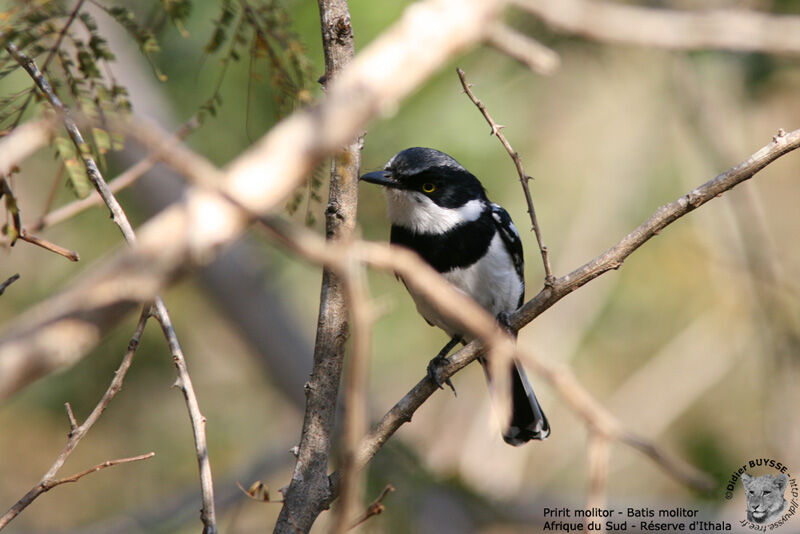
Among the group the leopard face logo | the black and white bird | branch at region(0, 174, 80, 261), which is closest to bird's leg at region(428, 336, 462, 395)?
the black and white bird

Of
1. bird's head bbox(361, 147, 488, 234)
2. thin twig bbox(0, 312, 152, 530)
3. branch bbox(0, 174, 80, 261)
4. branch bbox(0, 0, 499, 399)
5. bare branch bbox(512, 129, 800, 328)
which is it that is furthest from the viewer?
bird's head bbox(361, 147, 488, 234)

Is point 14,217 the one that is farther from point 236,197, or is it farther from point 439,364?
point 439,364

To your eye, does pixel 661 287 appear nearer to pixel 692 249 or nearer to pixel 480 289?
pixel 692 249

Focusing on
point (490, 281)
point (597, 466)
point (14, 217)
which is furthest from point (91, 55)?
point (490, 281)

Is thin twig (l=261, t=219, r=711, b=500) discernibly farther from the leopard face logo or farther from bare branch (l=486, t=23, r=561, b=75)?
the leopard face logo

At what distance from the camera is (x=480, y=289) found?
152 inches

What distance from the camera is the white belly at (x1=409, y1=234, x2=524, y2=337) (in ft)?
12.6

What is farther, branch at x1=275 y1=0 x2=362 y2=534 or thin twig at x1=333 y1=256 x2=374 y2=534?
branch at x1=275 y1=0 x2=362 y2=534

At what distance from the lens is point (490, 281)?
3.85m

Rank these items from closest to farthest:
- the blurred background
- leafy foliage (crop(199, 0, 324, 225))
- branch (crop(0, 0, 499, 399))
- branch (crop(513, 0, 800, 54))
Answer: branch (crop(0, 0, 499, 399)) < leafy foliage (crop(199, 0, 324, 225)) < branch (crop(513, 0, 800, 54)) < the blurred background

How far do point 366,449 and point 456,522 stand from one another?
3686mm

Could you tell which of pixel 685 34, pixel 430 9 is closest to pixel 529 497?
pixel 685 34

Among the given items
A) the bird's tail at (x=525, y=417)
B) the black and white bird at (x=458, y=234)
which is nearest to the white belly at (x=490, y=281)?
the black and white bird at (x=458, y=234)

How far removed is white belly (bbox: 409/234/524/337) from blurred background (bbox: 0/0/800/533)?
4.69ft
